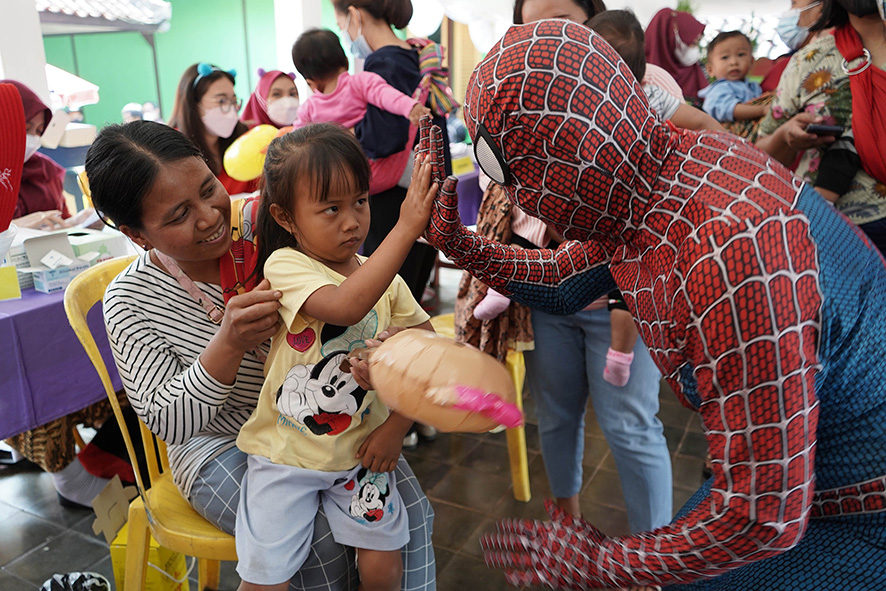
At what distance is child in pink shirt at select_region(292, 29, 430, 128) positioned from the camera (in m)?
2.47

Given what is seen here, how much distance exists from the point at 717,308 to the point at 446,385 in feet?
1.03

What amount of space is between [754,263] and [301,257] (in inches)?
29.5

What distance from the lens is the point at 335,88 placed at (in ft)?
9.48

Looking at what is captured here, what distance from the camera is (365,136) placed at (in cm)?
253

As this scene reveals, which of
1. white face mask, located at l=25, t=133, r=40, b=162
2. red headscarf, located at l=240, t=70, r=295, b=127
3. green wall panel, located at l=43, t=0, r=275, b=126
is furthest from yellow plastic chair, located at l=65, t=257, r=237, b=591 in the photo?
green wall panel, located at l=43, t=0, r=275, b=126

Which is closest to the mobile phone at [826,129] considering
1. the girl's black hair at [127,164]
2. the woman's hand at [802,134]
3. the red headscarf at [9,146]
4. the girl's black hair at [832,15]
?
the woman's hand at [802,134]

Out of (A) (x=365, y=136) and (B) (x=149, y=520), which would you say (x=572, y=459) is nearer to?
(B) (x=149, y=520)

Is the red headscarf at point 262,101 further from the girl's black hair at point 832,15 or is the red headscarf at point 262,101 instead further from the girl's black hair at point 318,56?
the girl's black hair at point 832,15

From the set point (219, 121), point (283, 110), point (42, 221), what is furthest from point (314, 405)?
point (283, 110)

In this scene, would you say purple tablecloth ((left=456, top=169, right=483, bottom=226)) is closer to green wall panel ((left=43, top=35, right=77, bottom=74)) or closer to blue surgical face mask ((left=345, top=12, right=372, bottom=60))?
blue surgical face mask ((left=345, top=12, right=372, bottom=60))

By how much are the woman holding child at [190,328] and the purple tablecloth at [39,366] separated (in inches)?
27.3

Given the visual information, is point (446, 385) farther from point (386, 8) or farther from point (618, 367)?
point (386, 8)

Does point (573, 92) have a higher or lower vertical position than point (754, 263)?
higher

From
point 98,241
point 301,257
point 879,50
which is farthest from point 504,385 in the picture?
point 98,241
